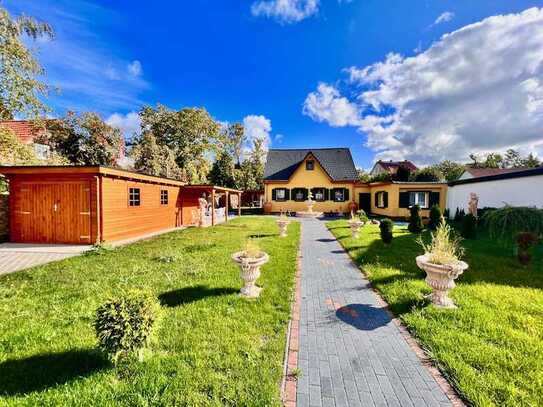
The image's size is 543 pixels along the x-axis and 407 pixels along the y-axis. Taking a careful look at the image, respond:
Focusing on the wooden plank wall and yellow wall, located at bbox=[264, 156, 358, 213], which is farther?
yellow wall, located at bbox=[264, 156, 358, 213]

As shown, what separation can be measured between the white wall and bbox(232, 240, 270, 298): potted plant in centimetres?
1345

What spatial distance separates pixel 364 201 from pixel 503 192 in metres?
11.2

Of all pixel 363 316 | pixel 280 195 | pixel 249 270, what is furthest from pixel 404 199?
pixel 249 270

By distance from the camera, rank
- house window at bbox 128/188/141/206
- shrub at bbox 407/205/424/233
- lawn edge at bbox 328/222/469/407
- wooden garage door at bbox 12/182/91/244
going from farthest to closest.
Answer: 1. shrub at bbox 407/205/424/233
2. house window at bbox 128/188/141/206
3. wooden garage door at bbox 12/182/91/244
4. lawn edge at bbox 328/222/469/407

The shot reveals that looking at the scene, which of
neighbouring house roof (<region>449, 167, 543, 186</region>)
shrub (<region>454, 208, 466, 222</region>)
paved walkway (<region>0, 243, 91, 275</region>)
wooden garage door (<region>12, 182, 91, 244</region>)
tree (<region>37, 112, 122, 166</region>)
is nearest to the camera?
paved walkway (<region>0, 243, 91, 275</region>)

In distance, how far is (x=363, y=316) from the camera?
13.3ft

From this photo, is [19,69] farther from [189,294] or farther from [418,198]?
[418,198]

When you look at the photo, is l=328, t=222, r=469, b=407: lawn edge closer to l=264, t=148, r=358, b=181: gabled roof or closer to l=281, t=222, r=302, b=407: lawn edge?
l=281, t=222, r=302, b=407: lawn edge

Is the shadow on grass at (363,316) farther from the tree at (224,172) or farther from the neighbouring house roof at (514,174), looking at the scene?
the tree at (224,172)

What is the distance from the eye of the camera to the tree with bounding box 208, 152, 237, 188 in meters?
31.1

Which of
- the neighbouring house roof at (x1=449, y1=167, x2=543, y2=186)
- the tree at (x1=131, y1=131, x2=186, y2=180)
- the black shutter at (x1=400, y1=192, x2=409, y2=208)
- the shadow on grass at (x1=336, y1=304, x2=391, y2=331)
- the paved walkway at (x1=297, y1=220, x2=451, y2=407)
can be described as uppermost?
the tree at (x1=131, y1=131, x2=186, y2=180)

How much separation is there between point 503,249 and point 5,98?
19789 millimetres

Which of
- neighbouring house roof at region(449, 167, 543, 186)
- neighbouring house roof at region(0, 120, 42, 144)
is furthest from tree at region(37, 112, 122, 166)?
neighbouring house roof at region(449, 167, 543, 186)

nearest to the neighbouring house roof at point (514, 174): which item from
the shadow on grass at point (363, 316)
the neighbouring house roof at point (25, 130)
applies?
the shadow on grass at point (363, 316)
